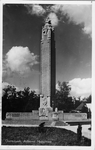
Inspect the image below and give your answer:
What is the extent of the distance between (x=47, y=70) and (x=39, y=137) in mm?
2120

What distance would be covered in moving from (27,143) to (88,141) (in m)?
1.79

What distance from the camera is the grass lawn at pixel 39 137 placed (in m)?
6.37

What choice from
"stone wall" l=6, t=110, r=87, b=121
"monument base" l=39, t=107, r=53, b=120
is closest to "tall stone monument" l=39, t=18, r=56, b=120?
"monument base" l=39, t=107, r=53, b=120

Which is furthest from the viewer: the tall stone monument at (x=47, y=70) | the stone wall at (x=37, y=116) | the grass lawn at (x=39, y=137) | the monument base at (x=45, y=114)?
the tall stone monument at (x=47, y=70)

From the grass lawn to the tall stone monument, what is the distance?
0.62 meters

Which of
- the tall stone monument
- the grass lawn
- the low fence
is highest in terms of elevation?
the tall stone monument

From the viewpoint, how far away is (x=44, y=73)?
7.05 meters

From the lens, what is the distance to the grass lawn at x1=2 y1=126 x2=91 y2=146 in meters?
6.37

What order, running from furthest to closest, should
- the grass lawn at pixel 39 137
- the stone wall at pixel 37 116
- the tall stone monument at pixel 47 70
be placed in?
the tall stone monument at pixel 47 70 → the stone wall at pixel 37 116 → the grass lawn at pixel 39 137

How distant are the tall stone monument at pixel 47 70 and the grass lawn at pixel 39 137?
0.62m

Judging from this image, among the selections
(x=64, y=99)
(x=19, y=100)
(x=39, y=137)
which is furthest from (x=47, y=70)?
(x=39, y=137)

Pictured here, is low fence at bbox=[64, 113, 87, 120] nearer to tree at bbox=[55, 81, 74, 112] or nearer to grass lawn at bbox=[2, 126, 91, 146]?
tree at bbox=[55, 81, 74, 112]

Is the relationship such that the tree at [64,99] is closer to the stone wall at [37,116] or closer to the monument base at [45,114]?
Result: the stone wall at [37,116]

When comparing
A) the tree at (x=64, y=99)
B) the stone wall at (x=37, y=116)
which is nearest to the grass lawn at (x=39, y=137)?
the stone wall at (x=37, y=116)
